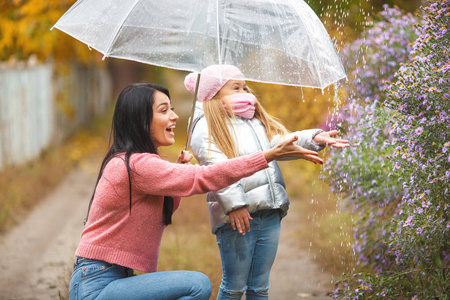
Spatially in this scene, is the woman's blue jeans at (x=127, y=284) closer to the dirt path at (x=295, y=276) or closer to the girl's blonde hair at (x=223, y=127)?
the girl's blonde hair at (x=223, y=127)

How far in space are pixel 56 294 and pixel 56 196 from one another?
3.87 metres

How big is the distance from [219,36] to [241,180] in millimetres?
778

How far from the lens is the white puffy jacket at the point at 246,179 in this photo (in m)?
3.07

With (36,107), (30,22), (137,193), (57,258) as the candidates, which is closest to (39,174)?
(36,107)

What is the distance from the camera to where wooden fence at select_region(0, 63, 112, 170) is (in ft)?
28.7

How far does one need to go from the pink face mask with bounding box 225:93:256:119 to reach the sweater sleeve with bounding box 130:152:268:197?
664mm

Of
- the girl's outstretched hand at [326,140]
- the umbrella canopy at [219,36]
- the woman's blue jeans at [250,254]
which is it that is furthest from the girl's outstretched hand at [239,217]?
the umbrella canopy at [219,36]

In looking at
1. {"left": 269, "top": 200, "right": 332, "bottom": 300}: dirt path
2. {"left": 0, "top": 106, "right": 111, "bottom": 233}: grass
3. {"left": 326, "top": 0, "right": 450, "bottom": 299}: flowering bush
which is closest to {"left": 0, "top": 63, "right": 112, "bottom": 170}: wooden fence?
{"left": 0, "top": 106, "right": 111, "bottom": 233}: grass

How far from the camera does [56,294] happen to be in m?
4.64

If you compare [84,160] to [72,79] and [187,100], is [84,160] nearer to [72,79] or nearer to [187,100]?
[72,79]

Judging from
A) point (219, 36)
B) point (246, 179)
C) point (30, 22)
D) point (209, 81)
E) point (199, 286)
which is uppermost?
point (219, 36)

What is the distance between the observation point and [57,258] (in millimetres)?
5770

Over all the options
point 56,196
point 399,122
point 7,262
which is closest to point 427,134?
point 399,122

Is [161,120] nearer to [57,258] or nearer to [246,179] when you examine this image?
[246,179]
